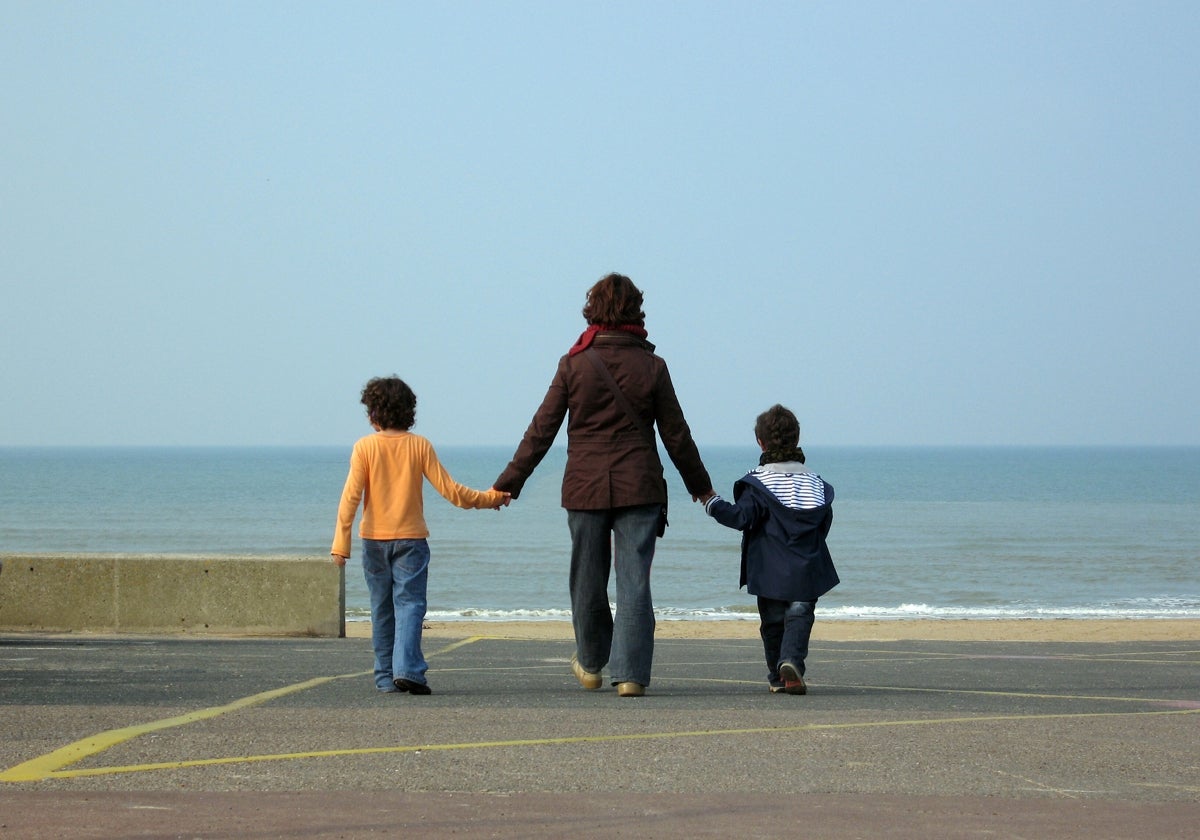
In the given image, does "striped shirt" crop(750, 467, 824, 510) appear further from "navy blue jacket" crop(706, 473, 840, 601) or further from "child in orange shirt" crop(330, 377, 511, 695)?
"child in orange shirt" crop(330, 377, 511, 695)

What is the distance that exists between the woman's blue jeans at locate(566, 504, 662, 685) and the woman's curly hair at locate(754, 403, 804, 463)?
0.87m

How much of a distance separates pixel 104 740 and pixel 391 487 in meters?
2.17

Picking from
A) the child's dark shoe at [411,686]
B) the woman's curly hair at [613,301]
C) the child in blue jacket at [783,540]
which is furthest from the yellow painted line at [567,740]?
the woman's curly hair at [613,301]

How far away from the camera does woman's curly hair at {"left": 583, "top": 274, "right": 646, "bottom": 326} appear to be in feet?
24.5

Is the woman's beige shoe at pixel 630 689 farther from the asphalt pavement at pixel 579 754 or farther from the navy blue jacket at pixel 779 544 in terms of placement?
the navy blue jacket at pixel 779 544

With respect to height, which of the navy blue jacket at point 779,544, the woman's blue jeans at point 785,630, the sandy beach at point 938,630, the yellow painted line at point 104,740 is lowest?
the sandy beach at point 938,630

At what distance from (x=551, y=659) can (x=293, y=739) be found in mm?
4251

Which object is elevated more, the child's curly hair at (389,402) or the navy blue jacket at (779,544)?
the child's curly hair at (389,402)

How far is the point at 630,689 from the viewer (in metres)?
7.32

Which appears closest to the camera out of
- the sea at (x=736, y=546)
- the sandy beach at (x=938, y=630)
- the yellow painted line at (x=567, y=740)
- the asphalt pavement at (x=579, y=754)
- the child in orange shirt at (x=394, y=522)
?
the asphalt pavement at (x=579, y=754)

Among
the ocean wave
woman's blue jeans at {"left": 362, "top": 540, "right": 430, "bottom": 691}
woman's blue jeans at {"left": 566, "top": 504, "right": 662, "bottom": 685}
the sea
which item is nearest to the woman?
woman's blue jeans at {"left": 566, "top": 504, "right": 662, "bottom": 685}

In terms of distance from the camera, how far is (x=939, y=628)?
2242 cm

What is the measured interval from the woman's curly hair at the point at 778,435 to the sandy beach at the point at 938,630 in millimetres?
9825

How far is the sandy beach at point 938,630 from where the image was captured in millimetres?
18578
